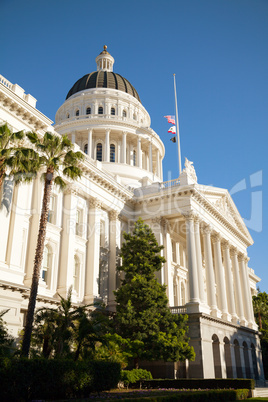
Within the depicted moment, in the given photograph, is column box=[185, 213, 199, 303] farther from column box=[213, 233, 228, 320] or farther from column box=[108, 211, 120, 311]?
column box=[213, 233, 228, 320]

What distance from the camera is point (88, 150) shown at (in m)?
53.9

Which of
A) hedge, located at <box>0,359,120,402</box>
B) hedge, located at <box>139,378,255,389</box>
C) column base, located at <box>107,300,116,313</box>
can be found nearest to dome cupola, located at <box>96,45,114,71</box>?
column base, located at <box>107,300,116,313</box>

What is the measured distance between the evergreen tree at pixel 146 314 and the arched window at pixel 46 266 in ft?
18.8

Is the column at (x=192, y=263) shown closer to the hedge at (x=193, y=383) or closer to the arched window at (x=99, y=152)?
the hedge at (x=193, y=383)

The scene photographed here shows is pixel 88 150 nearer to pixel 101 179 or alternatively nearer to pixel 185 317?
pixel 101 179

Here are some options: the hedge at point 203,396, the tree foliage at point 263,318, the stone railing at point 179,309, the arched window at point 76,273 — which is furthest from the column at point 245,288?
the hedge at point 203,396

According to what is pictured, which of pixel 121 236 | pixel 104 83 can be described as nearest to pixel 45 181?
pixel 121 236

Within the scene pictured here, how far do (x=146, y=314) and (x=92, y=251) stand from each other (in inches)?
305

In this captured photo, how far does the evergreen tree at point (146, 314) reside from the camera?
1128 inches

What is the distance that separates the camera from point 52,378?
1596 cm

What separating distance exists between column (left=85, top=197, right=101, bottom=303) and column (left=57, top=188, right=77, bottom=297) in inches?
102

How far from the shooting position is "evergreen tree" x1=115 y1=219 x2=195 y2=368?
28656mm

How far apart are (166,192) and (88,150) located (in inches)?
715

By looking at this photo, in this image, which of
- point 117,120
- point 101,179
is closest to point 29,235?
point 101,179
